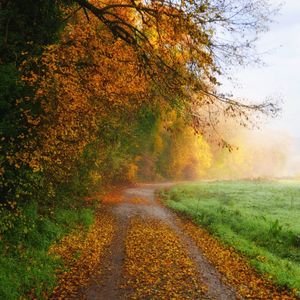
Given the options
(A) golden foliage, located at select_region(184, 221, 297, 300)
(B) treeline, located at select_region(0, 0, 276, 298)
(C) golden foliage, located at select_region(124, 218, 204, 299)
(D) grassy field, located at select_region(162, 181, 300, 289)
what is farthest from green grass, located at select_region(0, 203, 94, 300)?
(D) grassy field, located at select_region(162, 181, 300, 289)

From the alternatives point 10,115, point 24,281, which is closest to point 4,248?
point 24,281

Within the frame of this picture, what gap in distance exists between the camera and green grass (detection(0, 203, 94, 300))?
349 inches

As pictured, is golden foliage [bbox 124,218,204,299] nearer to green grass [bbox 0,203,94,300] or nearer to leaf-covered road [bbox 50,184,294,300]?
leaf-covered road [bbox 50,184,294,300]

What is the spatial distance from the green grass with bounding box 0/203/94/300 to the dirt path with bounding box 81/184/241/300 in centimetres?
122

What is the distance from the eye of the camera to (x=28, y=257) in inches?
419

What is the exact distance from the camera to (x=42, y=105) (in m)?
11.6

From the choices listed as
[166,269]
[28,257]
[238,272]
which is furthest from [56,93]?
[238,272]

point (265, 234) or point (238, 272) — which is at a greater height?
point (265, 234)

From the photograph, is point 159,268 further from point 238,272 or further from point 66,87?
point 66,87

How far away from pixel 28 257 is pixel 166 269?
13.1 ft

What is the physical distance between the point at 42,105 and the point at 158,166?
48.5 metres

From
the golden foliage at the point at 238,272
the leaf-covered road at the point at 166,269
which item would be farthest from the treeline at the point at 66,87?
the golden foliage at the point at 238,272

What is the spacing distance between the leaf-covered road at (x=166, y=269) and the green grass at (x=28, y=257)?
60cm

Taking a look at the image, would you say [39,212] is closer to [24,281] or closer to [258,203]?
[24,281]
